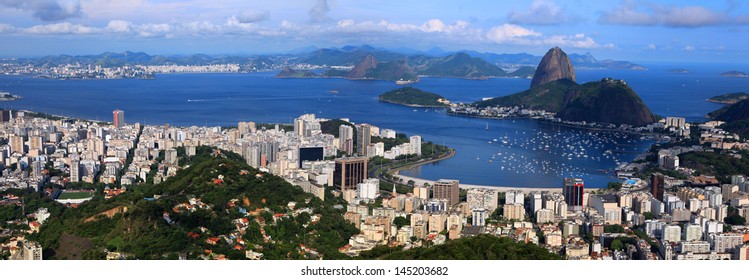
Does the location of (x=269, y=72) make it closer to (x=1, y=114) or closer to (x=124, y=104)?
(x=124, y=104)

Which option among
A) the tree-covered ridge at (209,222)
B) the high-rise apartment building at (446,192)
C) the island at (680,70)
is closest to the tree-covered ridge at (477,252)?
the tree-covered ridge at (209,222)

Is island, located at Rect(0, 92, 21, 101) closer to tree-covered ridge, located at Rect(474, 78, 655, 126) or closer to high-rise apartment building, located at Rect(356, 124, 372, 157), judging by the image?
high-rise apartment building, located at Rect(356, 124, 372, 157)

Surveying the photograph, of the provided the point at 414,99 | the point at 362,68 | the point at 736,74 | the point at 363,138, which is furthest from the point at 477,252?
the point at 736,74

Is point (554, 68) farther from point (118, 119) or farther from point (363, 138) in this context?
point (118, 119)

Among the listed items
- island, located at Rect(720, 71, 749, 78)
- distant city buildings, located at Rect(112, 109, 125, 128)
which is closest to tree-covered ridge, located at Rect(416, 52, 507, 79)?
island, located at Rect(720, 71, 749, 78)

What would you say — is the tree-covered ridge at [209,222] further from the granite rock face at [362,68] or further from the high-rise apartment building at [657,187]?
the granite rock face at [362,68]

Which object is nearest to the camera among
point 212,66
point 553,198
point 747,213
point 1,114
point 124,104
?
point 747,213
